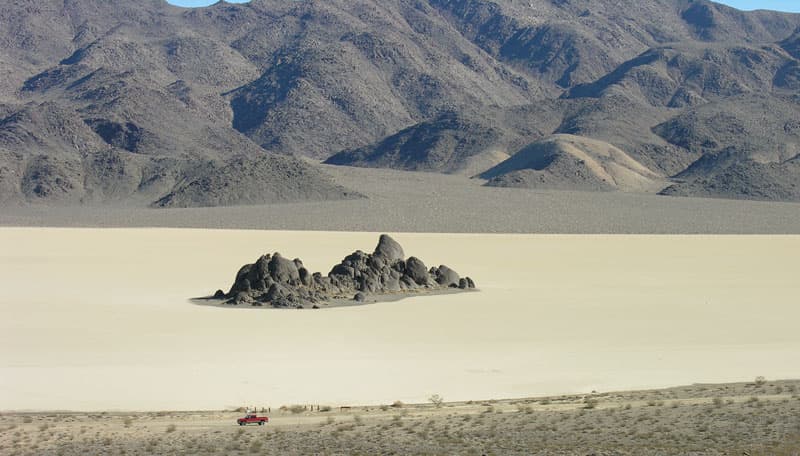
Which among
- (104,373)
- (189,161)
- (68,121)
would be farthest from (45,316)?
(68,121)

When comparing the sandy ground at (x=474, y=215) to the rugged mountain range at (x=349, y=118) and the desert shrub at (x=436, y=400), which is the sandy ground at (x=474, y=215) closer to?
the rugged mountain range at (x=349, y=118)

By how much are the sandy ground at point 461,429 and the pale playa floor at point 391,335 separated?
5.84ft

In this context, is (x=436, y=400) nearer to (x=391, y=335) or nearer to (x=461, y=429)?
(x=461, y=429)

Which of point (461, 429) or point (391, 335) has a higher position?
point (391, 335)

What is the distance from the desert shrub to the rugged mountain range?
71939 mm

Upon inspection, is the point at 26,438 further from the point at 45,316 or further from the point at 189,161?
Answer: the point at 189,161

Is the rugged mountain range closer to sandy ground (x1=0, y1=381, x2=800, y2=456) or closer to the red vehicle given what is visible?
sandy ground (x1=0, y1=381, x2=800, y2=456)

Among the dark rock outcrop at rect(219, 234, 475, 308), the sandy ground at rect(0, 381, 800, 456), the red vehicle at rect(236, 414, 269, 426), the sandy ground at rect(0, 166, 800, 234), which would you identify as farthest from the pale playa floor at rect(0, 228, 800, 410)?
the sandy ground at rect(0, 166, 800, 234)

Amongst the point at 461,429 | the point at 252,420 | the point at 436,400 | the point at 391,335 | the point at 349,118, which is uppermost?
the point at 349,118

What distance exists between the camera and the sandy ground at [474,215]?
72625mm

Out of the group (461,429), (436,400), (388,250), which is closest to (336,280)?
(388,250)

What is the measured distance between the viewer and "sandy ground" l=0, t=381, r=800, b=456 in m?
14.0

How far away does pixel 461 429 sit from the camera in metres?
15.2

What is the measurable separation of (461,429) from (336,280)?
20097 millimetres
